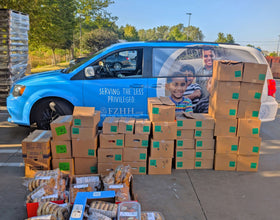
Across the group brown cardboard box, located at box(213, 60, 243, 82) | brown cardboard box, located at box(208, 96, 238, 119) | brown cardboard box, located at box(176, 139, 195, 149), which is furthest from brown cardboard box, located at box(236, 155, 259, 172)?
brown cardboard box, located at box(213, 60, 243, 82)

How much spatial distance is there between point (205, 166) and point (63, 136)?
2.38 m

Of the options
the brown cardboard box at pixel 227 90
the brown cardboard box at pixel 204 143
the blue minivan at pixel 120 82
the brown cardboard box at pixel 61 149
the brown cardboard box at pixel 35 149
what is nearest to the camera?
the brown cardboard box at pixel 35 149

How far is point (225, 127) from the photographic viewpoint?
425cm

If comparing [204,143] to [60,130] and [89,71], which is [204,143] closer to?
[60,130]

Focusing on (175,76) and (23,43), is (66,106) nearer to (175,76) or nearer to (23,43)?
(175,76)

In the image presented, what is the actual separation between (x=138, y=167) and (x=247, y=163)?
1.84 meters

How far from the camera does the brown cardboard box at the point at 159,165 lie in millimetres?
4070

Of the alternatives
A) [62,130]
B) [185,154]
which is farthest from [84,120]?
[185,154]

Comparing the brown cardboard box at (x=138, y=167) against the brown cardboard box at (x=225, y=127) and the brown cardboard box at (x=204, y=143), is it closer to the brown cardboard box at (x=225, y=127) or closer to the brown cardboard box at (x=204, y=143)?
the brown cardboard box at (x=204, y=143)

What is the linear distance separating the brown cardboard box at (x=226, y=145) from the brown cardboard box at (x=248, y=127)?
0.50ft

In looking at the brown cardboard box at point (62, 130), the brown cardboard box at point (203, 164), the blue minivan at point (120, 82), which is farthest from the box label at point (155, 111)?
the brown cardboard box at point (62, 130)

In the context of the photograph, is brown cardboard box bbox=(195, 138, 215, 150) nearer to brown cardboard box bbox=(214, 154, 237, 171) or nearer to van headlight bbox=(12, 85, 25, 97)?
brown cardboard box bbox=(214, 154, 237, 171)

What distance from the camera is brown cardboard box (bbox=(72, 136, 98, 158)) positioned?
397 cm

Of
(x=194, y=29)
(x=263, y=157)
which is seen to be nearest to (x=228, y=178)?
(x=263, y=157)
